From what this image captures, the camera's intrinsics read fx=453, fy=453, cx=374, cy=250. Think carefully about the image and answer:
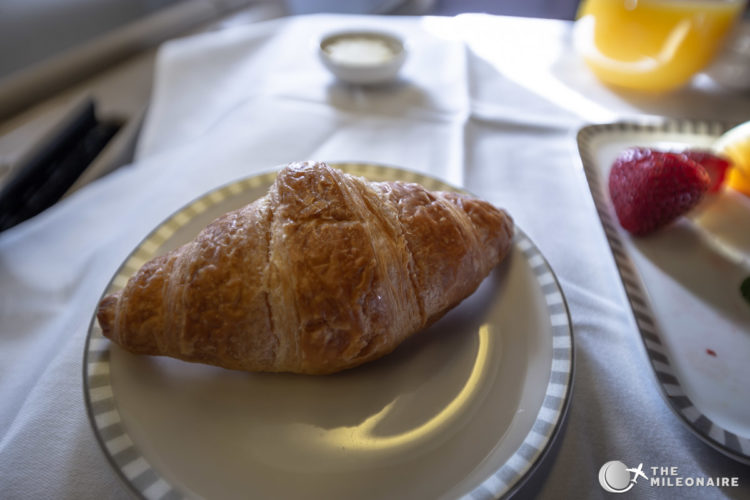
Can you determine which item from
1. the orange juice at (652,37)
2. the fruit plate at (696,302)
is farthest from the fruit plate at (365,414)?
the orange juice at (652,37)

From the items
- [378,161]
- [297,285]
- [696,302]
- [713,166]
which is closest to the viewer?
[297,285]

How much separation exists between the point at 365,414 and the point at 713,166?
0.82 meters

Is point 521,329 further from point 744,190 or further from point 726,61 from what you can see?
point 726,61

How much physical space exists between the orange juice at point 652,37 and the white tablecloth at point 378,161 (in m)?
0.06

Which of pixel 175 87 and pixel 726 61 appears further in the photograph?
pixel 175 87

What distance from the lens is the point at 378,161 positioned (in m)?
1.05

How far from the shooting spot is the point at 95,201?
36.1 inches

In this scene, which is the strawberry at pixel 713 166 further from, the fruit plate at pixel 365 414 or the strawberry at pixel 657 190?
the fruit plate at pixel 365 414

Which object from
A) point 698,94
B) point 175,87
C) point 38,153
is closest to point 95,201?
point 38,153

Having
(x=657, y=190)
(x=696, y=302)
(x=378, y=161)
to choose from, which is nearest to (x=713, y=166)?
(x=657, y=190)

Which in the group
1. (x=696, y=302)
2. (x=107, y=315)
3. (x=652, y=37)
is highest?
(x=652, y=37)

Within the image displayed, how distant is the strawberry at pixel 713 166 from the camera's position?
0.87 m

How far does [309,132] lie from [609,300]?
0.78 metres

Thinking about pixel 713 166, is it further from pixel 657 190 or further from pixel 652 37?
pixel 652 37
